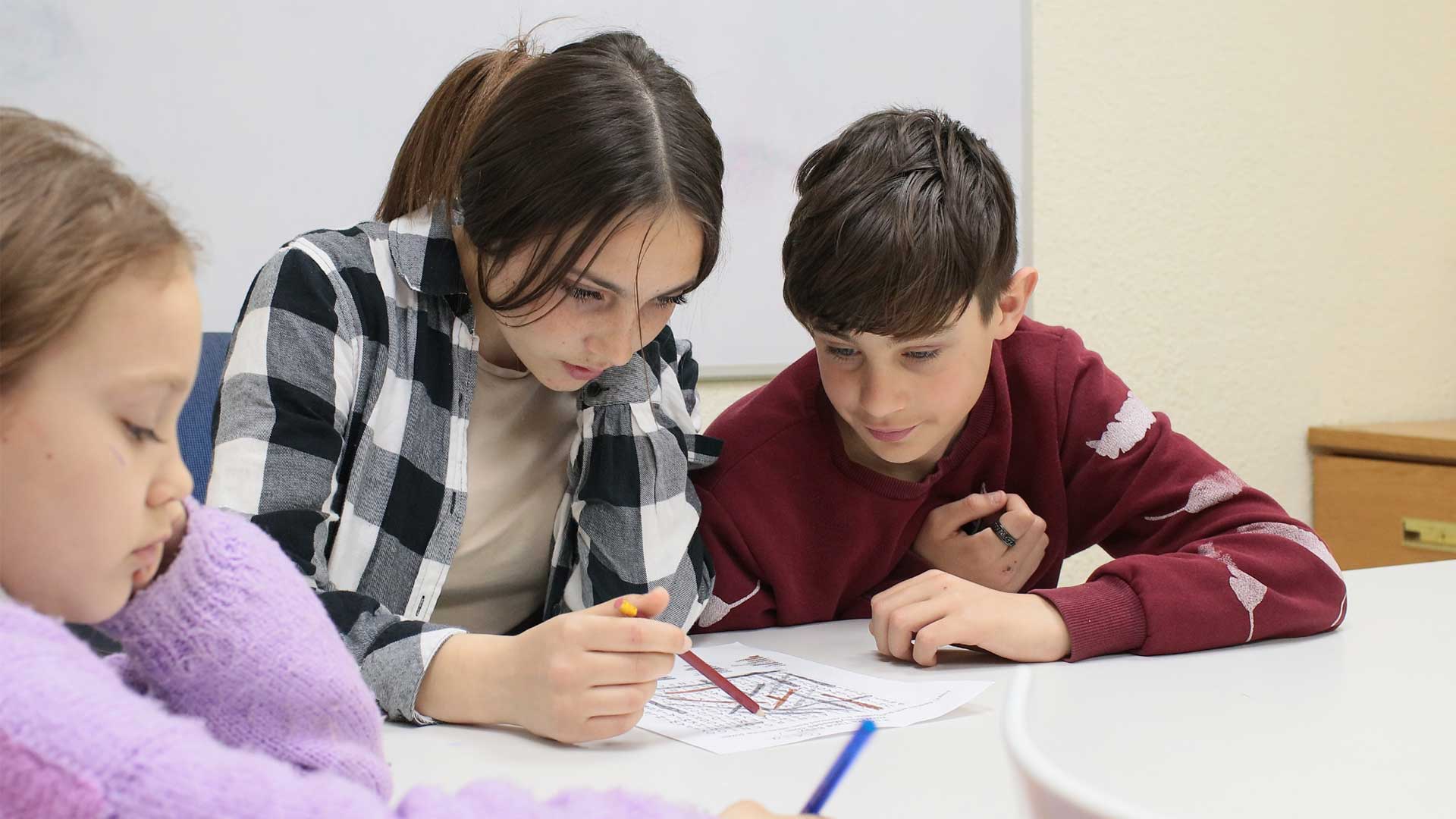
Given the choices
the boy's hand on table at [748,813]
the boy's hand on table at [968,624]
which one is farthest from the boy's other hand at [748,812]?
the boy's hand on table at [968,624]

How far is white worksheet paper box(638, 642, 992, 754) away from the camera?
28.8 inches

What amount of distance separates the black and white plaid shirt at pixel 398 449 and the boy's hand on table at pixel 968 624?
7.6 inches

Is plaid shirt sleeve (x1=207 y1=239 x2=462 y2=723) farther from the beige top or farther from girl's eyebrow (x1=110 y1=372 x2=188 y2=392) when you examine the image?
girl's eyebrow (x1=110 y1=372 x2=188 y2=392)

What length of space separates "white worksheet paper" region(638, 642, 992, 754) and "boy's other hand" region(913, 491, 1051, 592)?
0.91 feet

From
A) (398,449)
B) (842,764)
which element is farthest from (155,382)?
(398,449)

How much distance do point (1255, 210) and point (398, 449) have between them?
1.99 meters

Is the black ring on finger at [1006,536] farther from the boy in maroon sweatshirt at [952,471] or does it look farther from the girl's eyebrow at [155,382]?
the girl's eyebrow at [155,382]

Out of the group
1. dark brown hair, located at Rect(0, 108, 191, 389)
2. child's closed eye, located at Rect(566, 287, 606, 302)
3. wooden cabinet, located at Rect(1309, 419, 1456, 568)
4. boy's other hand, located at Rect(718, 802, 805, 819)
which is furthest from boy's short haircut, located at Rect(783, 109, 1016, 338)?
wooden cabinet, located at Rect(1309, 419, 1456, 568)

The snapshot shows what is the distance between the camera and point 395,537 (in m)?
0.93

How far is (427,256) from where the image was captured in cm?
95

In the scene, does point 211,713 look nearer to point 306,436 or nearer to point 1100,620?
point 306,436

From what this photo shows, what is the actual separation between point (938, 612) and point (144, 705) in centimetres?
65

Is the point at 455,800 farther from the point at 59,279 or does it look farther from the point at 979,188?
the point at 979,188

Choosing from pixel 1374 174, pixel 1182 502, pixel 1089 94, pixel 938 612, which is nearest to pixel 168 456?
pixel 938 612
